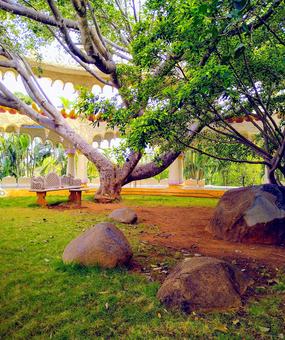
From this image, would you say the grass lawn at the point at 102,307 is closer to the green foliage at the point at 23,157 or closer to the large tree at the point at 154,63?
the large tree at the point at 154,63

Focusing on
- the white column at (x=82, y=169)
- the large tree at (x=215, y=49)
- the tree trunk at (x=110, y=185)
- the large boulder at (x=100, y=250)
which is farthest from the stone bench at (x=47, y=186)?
the large boulder at (x=100, y=250)

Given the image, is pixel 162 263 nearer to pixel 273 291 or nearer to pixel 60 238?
pixel 273 291

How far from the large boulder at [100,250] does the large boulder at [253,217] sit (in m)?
2.64

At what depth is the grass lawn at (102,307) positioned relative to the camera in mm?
2889

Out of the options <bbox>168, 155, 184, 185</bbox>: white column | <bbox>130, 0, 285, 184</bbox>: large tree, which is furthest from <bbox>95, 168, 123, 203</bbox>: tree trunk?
<bbox>168, 155, 184, 185</bbox>: white column

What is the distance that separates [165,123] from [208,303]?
311 cm

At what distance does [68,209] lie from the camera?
35.2 feet

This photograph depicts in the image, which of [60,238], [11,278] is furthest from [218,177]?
[11,278]

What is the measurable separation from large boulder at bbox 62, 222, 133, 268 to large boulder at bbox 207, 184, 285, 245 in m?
2.64

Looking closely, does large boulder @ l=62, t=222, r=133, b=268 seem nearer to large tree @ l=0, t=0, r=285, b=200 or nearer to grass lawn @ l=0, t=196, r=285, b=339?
grass lawn @ l=0, t=196, r=285, b=339

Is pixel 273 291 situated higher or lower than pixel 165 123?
lower

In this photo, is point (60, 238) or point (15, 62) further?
point (15, 62)

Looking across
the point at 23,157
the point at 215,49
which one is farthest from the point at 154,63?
the point at 23,157

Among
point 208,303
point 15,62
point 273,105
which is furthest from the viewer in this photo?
point 15,62
